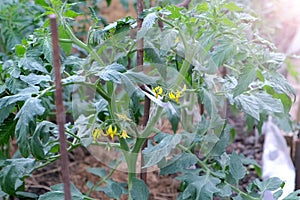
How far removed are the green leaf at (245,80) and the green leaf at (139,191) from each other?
296 millimetres

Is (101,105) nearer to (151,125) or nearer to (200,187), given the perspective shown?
(151,125)

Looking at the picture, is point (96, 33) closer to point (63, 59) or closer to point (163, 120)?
point (63, 59)

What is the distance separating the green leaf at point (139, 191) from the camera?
3.69 ft

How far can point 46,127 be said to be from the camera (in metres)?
1.06

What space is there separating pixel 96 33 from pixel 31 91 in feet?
0.63

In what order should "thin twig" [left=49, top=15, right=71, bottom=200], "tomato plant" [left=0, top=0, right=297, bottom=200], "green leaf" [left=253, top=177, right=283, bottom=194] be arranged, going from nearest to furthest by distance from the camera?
"thin twig" [left=49, top=15, right=71, bottom=200] → "tomato plant" [left=0, top=0, right=297, bottom=200] → "green leaf" [left=253, top=177, right=283, bottom=194]

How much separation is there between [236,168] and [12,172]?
0.53 metres

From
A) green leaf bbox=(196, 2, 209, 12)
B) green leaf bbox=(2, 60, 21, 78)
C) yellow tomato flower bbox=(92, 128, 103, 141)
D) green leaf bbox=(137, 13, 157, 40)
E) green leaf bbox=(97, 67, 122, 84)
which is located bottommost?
yellow tomato flower bbox=(92, 128, 103, 141)

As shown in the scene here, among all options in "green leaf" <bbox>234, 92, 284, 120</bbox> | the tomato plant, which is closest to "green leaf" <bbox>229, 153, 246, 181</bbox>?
the tomato plant

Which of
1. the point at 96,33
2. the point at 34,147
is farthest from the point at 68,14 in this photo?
the point at 34,147

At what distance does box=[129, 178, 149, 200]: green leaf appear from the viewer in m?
1.12

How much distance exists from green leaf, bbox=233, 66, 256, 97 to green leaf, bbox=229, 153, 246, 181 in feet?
0.56

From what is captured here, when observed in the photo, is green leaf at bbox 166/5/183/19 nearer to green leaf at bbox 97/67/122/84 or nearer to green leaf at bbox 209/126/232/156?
green leaf at bbox 97/67/122/84

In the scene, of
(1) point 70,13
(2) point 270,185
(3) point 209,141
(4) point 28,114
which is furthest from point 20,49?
(2) point 270,185
